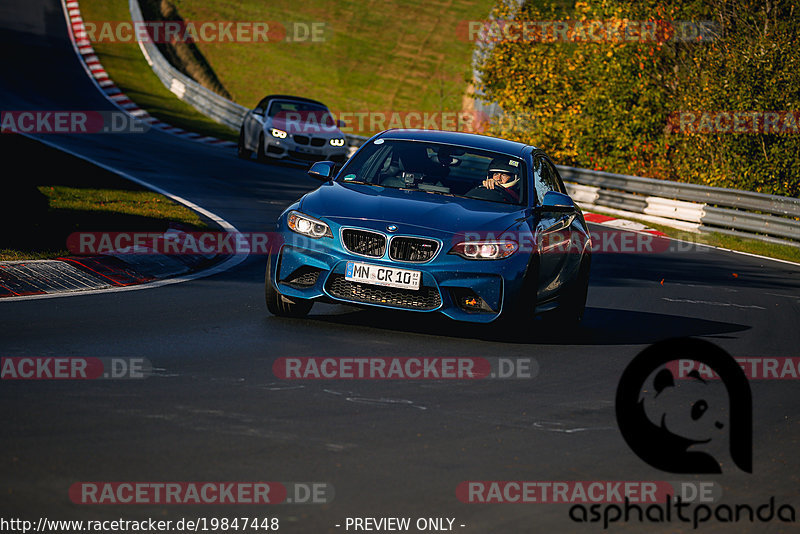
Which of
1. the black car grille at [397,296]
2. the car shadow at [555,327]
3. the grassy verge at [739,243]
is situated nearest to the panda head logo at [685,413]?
the car shadow at [555,327]

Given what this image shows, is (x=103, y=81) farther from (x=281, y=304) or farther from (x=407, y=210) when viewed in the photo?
(x=407, y=210)

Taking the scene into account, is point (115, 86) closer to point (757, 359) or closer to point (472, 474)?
point (757, 359)

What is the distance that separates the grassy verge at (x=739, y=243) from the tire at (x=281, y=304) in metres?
13.2

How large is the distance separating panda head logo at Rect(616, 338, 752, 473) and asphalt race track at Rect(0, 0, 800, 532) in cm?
12

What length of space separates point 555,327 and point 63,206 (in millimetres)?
6902

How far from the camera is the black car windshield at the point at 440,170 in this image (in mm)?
9438

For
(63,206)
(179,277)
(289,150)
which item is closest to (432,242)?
(179,277)

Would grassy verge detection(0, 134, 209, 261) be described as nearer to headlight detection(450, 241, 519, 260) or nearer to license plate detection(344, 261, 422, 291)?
license plate detection(344, 261, 422, 291)

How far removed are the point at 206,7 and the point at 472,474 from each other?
66.6m

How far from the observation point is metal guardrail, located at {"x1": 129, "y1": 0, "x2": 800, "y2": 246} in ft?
69.9

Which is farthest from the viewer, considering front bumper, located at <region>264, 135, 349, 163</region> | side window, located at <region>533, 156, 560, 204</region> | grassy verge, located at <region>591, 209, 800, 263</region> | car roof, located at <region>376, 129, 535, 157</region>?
front bumper, located at <region>264, 135, 349, 163</region>

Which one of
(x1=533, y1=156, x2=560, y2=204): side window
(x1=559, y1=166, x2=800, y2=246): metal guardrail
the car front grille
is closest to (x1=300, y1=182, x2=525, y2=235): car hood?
the car front grille

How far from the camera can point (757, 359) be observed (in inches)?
371

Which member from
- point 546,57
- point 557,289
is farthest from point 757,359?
point 546,57
